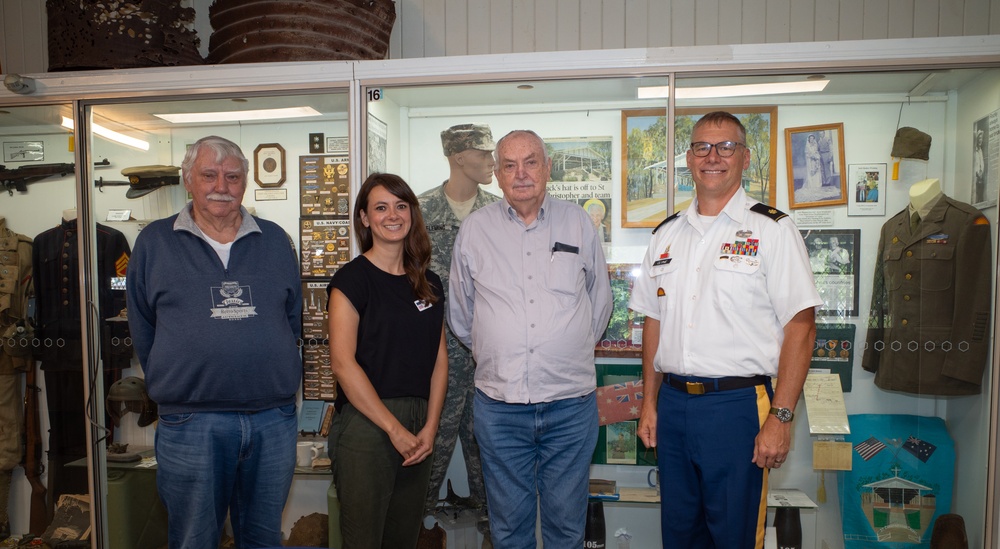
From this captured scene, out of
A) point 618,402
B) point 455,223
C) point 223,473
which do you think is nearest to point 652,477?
point 618,402

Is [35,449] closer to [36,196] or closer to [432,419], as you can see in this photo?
[36,196]

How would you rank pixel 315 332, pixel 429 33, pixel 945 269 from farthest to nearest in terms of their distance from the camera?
pixel 429 33 < pixel 315 332 < pixel 945 269

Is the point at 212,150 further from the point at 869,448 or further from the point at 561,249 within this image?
the point at 869,448

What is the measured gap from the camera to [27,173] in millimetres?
3137

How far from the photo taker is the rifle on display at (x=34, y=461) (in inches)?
125

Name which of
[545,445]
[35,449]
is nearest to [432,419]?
[545,445]

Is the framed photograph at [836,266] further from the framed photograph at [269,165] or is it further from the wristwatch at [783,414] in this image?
the framed photograph at [269,165]

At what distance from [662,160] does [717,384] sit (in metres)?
1.12

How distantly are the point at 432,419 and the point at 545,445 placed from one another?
427 millimetres

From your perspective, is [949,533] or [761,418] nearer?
[761,418]

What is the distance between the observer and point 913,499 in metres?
2.75

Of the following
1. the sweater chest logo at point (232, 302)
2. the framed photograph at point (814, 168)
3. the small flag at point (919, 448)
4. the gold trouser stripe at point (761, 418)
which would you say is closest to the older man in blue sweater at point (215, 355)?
the sweater chest logo at point (232, 302)

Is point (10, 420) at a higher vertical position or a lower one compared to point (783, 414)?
lower

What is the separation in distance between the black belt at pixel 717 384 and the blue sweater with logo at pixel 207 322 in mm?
Answer: 1367
